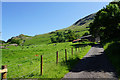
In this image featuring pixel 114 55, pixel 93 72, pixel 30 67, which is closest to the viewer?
pixel 93 72

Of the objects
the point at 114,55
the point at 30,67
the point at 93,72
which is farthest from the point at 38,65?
the point at 114,55

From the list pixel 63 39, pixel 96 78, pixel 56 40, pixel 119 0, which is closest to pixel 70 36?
pixel 63 39

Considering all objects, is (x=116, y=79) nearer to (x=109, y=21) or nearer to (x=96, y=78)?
(x=96, y=78)

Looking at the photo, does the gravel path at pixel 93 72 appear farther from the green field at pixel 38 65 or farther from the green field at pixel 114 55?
the green field at pixel 38 65

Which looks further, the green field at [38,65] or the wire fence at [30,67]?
the wire fence at [30,67]

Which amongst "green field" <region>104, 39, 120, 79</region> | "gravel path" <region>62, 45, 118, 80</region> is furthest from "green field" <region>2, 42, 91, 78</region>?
"green field" <region>104, 39, 120, 79</region>

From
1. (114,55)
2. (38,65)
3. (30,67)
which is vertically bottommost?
(30,67)

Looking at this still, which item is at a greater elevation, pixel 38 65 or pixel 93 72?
pixel 38 65

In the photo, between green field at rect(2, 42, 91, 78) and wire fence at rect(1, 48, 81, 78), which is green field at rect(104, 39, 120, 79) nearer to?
green field at rect(2, 42, 91, 78)

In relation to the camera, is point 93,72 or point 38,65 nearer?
point 93,72

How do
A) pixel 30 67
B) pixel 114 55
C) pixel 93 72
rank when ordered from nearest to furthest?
1. pixel 93 72
2. pixel 30 67
3. pixel 114 55

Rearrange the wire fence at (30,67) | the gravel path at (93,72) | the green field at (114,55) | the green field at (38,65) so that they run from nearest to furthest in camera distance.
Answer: the gravel path at (93,72) → the green field at (38,65) → the wire fence at (30,67) → the green field at (114,55)

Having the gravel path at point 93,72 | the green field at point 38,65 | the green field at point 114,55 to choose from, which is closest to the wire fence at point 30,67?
the green field at point 38,65

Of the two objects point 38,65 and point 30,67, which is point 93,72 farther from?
point 30,67
